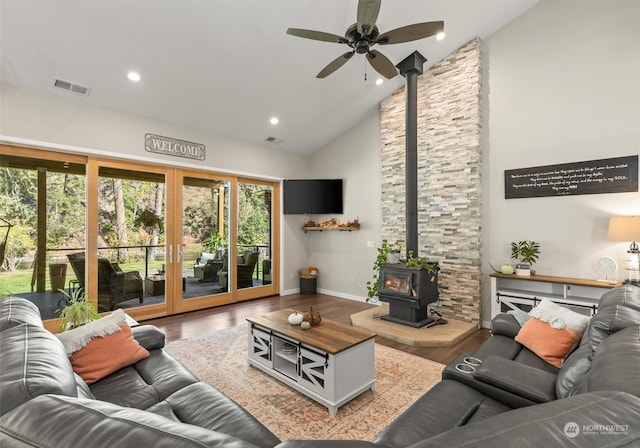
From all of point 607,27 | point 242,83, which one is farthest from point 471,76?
point 242,83

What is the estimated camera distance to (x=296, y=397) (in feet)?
8.41

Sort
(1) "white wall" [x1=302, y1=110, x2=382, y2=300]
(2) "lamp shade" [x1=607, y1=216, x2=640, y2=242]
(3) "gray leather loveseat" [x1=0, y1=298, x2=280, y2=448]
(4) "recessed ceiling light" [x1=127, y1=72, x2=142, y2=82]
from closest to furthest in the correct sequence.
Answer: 1. (3) "gray leather loveseat" [x1=0, y1=298, x2=280, y2=448]
2. (2) "lamp shade" [x1=607, y1=216, x2=640, y2=242]
3. (4) "recessed ceiling light" [x1=127, y1=72, x2=142, y2=82]
4. (1) "white wall" [x1=302, y1=110, x2=382, y2=300]

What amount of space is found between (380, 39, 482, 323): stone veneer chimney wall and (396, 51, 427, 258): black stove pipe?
0.58 m

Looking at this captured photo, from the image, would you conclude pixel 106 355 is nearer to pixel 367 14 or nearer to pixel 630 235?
pixel 367 14

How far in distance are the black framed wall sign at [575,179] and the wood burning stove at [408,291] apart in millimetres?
1625

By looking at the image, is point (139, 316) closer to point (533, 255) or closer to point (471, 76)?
point (533, 255)

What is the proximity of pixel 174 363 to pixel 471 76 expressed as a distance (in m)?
5.14

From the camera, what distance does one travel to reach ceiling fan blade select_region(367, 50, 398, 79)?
10.2 ft

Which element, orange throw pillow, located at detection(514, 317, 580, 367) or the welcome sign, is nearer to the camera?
orange throw pillow, located at detection(514, 317, 580, 367)

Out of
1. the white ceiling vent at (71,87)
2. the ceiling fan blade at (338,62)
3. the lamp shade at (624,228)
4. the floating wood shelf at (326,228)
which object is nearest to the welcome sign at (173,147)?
the white ceiling vent at (71,87)

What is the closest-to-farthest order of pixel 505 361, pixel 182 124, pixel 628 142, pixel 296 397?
1. pixel 505 361
2. pixel 296 397
3. pixel 628 142
4. pixel 182 124

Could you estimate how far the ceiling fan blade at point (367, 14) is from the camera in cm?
238

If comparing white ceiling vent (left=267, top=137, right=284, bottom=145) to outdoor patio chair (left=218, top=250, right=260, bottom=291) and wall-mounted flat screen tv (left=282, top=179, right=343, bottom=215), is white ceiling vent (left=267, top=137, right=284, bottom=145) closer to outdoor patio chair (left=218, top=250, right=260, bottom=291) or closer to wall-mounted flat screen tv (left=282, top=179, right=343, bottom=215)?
wall-mounted flat screen tv (left=282, top=179, right=343, bottom=215)

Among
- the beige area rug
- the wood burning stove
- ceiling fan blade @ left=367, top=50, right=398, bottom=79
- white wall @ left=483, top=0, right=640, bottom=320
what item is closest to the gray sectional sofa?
the beige area rug
